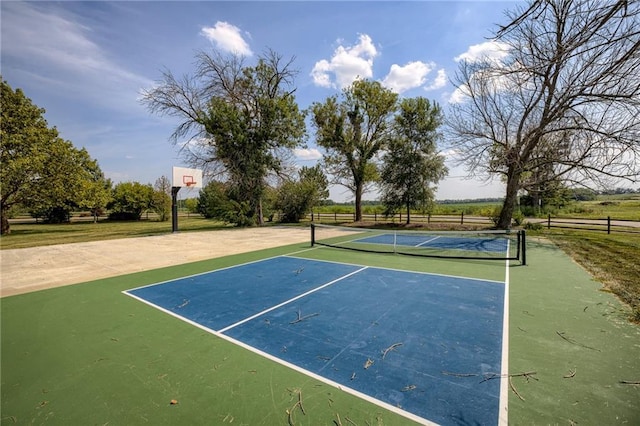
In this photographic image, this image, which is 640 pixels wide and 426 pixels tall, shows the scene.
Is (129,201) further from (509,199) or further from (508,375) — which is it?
(508,375)

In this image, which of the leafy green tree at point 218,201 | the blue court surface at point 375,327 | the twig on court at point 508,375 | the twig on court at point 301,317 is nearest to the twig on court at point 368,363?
the blue court surface at point 375,327

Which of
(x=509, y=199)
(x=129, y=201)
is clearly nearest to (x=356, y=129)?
(x=509, y=199)

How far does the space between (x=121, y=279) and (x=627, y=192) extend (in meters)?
20.8

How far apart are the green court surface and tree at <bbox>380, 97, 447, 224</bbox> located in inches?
652

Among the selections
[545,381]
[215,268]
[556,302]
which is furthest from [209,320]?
[556,302]

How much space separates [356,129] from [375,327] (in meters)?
22.4

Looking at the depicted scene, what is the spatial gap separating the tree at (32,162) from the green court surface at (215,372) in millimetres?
20962

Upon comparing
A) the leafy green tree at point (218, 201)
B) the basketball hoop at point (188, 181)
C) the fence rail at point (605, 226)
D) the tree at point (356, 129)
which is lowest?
the fence rail at point (605, 226)

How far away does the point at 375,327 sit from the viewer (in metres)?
4.41

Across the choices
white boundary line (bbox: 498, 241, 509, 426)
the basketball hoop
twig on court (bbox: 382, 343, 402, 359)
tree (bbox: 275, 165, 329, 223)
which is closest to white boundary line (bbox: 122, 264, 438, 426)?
white boundary line (bbox: 498, 241, 509, 426)

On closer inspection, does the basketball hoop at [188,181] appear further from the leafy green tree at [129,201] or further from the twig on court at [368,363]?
the leafy green tree at [129,201]

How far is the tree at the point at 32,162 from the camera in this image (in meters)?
19.4

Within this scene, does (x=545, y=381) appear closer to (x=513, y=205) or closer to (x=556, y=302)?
(x=556, y=302)

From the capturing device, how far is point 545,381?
9.93 feet
